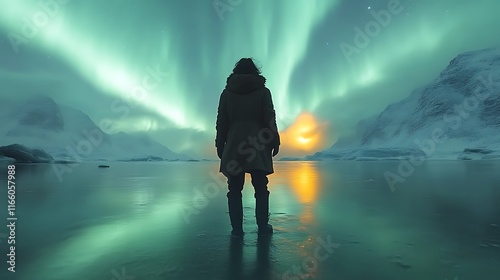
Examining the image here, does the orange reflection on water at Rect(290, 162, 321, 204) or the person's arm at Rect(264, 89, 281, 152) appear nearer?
the person's arm at Rect(264, 89, 281, 152)

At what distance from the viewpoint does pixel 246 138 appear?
4.25 meters

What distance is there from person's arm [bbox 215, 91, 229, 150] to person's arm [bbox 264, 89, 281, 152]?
0.62m

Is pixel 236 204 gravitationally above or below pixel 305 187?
above

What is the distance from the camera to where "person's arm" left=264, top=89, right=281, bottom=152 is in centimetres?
435

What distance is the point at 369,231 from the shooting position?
14.6 ft

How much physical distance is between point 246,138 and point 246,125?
0.67 feet

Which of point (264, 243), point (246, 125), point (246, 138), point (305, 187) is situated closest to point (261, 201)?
point (264, 243)

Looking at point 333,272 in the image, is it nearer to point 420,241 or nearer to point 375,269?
point 375,269
